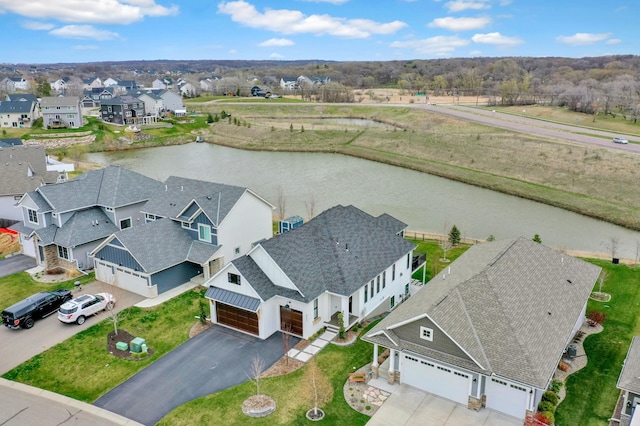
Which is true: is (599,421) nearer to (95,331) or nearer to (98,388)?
(98,388)

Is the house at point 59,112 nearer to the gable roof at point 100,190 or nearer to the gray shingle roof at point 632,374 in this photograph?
the gable roof at point 100,190

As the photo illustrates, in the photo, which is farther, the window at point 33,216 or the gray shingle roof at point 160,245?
the window at point 33,216

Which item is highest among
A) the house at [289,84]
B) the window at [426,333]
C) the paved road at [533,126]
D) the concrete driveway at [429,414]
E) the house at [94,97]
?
the house at [289,84]

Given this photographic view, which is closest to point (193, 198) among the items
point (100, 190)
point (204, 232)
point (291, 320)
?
point (204, 232)

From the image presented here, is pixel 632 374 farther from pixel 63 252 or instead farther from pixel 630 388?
pixel 63 252

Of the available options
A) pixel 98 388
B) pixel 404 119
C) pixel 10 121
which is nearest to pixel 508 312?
pixel 98 388

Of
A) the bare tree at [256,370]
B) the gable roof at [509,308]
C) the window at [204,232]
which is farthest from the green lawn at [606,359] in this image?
the window at [204,232]
